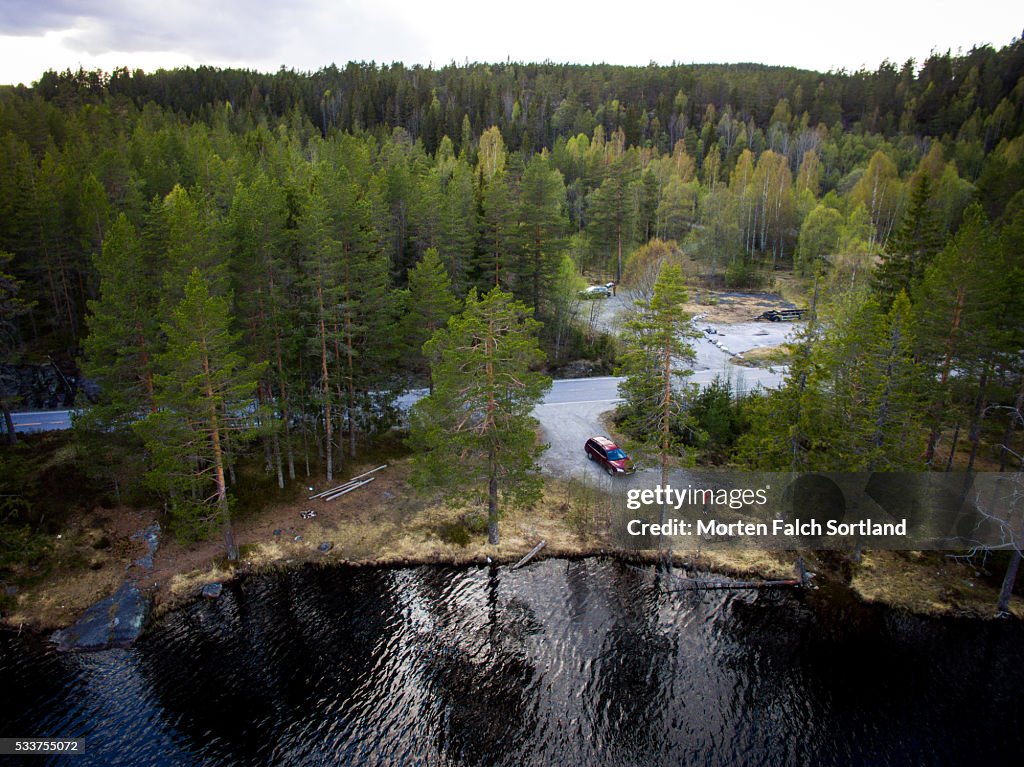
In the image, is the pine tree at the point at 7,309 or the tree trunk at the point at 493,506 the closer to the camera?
the tree trunk at the point at 493,506

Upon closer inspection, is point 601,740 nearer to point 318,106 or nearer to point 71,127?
point 71,127

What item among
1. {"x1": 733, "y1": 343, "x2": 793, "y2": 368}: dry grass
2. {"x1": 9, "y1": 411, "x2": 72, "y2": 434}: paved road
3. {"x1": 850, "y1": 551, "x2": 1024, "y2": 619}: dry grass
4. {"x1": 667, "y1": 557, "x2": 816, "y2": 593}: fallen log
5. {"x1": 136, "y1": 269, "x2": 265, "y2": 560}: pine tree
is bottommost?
{"x1": 667, "y1": 557, "x2": 816, "y2": 593}: fallen log

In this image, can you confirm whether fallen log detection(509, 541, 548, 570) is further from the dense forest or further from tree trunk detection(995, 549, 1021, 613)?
tree trunk detection(995, 549, 1021, 613)

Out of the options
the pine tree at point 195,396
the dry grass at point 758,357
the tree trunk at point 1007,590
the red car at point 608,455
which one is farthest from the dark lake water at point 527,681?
the dry grass at point 758,357

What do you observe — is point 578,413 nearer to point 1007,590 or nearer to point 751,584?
point 751,584

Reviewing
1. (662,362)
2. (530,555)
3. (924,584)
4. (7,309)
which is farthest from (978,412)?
(7,309)

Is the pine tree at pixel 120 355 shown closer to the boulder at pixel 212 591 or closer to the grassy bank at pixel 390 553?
the grassy bank at pixel 390 553

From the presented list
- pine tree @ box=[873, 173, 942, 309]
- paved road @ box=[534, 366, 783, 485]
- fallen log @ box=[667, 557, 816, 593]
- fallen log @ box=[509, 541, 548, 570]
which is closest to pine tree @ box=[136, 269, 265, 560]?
fallen log @ box=[509, 541, 548, 570]

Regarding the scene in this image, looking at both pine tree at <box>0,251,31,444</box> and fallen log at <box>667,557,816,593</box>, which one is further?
pine tree at <box>0,251,31,444</box>
